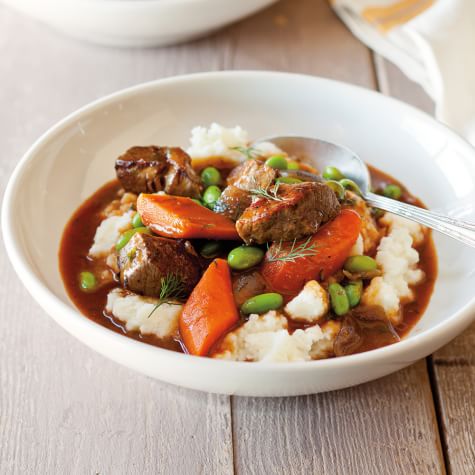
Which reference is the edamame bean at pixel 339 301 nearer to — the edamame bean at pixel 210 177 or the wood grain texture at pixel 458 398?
the wood grain texture at pixel 458 398

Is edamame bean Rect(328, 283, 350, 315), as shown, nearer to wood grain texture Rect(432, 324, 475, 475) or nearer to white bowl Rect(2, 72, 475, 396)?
white bowl Rect(2, 72, 475, 396)

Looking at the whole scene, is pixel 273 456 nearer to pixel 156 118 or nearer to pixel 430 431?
pixel 430 431

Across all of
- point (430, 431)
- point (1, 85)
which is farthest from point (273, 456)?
point (1, 85)

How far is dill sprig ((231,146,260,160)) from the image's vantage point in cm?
516

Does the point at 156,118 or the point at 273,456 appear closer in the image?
the point at 273,456

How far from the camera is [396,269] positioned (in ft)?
14.6

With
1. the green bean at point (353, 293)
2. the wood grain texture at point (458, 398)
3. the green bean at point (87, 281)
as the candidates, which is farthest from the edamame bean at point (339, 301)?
A: the green bean at point (87, 281)

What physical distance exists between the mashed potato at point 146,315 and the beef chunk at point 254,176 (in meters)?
0.95

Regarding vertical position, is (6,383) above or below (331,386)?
below

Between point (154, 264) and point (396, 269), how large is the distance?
152cm

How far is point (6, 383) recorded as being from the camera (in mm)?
4250

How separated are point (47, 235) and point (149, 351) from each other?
1.64 meters

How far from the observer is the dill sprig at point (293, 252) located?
13.9ft

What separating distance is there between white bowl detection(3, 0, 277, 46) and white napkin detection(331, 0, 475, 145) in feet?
3.92
